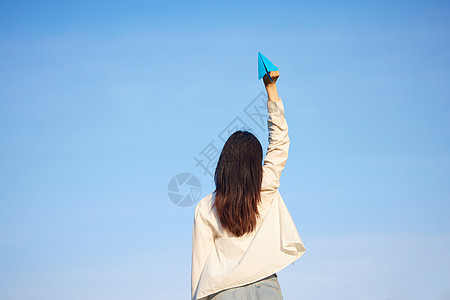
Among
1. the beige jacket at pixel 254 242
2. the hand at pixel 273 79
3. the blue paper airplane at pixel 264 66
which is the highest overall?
the blue paper airplane at pixel 264 66

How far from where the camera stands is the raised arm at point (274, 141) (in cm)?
427

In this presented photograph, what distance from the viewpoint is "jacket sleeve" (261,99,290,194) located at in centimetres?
426

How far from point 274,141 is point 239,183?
0.45 meters

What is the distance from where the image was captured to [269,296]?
3.97 metres

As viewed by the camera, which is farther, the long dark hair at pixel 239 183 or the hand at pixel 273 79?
the hand at pixel 273 79

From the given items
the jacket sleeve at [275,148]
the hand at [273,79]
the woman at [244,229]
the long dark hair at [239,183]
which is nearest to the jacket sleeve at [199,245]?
the woman at [244,229]

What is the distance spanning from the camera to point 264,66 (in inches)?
176

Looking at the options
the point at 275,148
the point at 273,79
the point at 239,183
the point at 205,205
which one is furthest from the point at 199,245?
the point at 273,79

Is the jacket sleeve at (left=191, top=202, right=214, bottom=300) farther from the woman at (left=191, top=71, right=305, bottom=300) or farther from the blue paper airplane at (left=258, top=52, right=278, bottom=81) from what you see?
the blue paper airplane at (left=258, top=52, right=278, bottom=81)

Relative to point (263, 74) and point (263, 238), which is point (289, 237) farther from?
point (263, 74)

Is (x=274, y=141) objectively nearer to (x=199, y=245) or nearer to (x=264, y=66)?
(x=264, y=66)

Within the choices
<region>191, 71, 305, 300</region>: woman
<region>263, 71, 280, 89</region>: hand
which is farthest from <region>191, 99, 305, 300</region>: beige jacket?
<region>263, 71, 280, 89</region>: hand

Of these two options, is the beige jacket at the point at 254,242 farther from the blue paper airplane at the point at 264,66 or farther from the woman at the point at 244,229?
the blue paper airplane at the point at 264,66

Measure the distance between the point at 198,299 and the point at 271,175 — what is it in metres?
1.04
